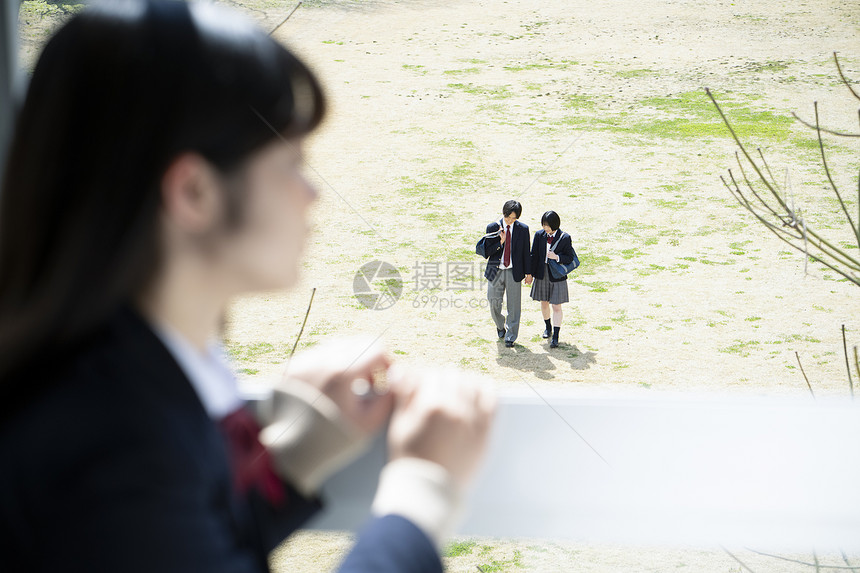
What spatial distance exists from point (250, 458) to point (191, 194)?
91 millimetres

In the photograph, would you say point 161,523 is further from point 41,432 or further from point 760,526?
point 760,526

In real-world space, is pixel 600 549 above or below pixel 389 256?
below

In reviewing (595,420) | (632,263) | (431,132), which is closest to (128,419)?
(595,420)

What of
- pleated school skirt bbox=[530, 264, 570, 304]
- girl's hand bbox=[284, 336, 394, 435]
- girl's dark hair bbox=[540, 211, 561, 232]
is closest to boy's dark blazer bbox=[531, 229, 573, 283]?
girl's dark hair bbox=[540, 211, 561, 232]

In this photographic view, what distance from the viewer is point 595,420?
0.28 meters

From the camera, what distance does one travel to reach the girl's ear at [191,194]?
0.55 feet

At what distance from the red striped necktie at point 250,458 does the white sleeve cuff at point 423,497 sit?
0.06 m

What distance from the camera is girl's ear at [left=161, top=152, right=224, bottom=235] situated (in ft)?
0.55

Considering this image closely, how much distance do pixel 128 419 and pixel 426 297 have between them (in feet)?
0.63

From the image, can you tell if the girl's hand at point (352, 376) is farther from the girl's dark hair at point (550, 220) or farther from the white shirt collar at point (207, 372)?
the girl's dark hair at point (550, 220)

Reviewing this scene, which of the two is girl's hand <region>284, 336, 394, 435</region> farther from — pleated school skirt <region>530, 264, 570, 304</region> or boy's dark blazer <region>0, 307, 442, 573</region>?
pleated school skirt <region>530, 264, 570, 304</region>

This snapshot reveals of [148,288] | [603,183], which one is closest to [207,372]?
[148,288]

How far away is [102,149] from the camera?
16 centimetres

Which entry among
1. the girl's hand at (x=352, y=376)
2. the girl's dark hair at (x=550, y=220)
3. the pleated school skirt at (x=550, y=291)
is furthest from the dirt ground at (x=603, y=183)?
the girl's hand at (x=352, y=376)
